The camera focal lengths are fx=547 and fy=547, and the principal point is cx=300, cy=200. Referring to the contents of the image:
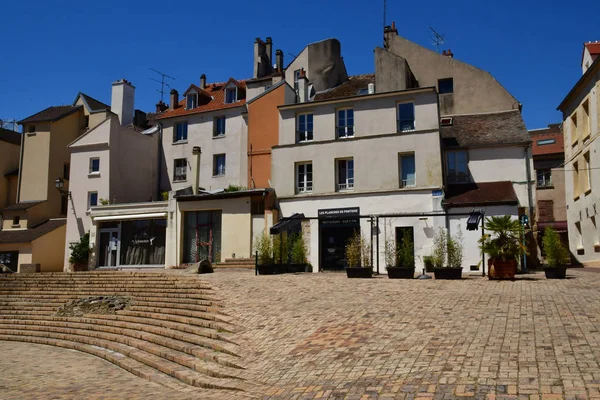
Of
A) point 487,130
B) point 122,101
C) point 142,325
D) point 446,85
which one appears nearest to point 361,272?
point 142,325

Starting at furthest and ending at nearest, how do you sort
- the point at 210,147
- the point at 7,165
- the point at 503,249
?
the point at 7,165 → the point at 210,147 → the point at 503,249

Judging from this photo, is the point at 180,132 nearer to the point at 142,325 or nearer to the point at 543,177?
the point at 142,325

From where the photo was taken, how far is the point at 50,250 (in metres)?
35.2

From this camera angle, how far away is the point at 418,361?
25.6 ft

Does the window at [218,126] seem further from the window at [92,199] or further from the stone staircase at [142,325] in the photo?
the stone staircase at [142,325]

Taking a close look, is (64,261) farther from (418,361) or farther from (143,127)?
(418,361)

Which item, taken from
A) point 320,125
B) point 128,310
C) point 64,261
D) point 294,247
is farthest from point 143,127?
point 128,310

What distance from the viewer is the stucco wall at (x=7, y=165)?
40219 millimetres

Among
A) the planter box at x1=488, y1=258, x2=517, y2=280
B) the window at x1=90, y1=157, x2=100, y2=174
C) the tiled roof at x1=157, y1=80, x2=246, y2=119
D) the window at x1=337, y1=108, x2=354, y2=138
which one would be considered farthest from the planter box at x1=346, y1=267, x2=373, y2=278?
the window at x1=90, y1=157, x2=100, y2=174

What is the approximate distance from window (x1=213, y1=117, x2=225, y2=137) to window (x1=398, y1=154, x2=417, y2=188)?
13.8 metres

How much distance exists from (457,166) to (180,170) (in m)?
18.4

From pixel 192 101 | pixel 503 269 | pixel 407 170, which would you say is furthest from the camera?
pixel 192 101

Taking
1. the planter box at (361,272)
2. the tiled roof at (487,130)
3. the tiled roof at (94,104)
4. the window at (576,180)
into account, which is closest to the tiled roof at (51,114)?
the tiled roof at (94,104)

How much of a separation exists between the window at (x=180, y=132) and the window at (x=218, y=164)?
310cm
